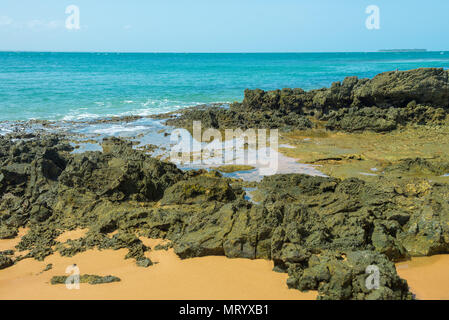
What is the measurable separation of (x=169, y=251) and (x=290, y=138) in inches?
529

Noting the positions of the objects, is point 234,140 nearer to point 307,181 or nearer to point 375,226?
point 307,181

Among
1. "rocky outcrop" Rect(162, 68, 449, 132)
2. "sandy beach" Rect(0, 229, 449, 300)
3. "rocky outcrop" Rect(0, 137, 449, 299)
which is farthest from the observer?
"rocky outcrop" Rect(162, 68, 449, 132)

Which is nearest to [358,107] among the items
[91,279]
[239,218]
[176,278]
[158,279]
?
[239,218]

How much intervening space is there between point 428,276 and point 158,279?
5008mm

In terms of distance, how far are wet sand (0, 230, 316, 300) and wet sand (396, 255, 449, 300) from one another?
1933 mm

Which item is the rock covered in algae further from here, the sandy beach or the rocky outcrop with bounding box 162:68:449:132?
the rocky outcrop with bounding box 162:68:449:132

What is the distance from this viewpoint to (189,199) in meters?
9.67

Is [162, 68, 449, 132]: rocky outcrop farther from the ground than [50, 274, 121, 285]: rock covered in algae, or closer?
farther from the ground

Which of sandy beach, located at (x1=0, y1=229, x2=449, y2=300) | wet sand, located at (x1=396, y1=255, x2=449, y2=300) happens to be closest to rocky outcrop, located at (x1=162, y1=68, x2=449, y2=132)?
wet sand, located at (x1=396, y1=255, x2=449, y2=300)

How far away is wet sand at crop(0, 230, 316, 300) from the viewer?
5.93m

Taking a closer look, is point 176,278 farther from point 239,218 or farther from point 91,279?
point 239,218

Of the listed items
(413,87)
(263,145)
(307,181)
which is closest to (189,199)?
(307,181)

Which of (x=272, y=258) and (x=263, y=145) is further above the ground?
(x=263, y=145)

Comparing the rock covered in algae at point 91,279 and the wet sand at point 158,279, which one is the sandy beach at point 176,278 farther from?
the rock covered in algae at point 91,279
